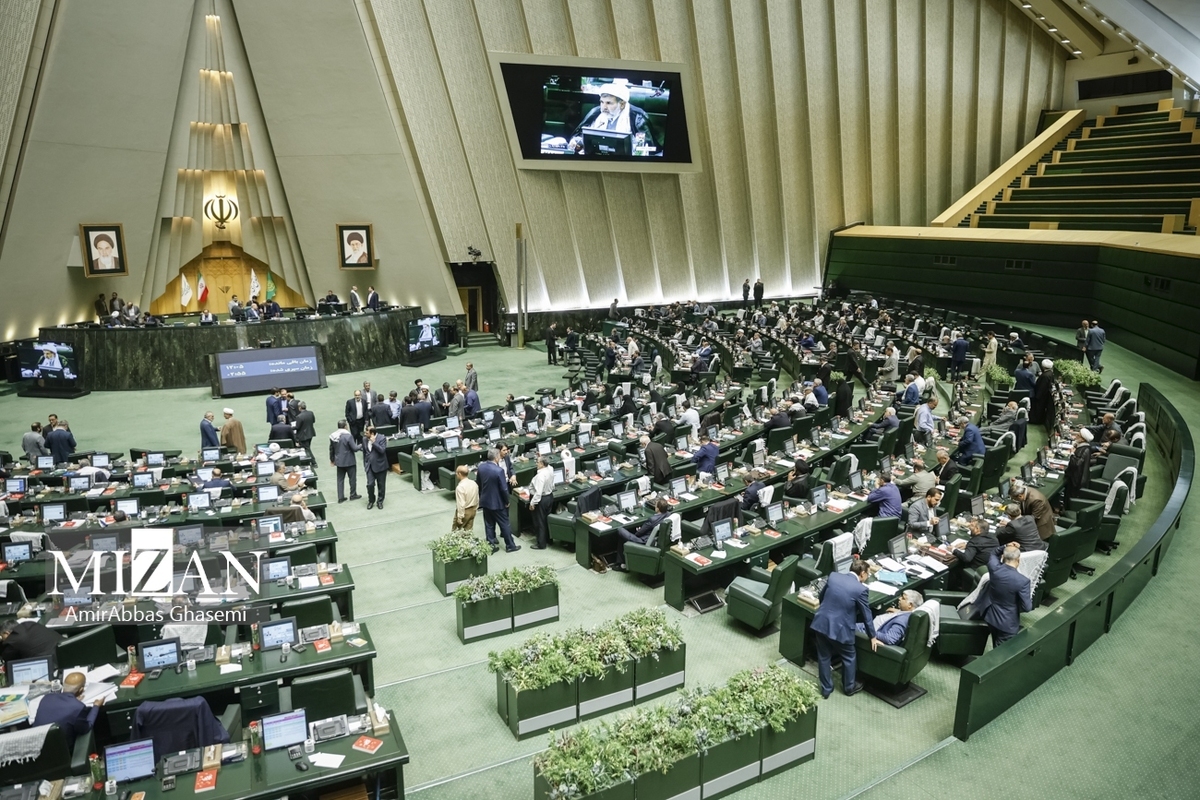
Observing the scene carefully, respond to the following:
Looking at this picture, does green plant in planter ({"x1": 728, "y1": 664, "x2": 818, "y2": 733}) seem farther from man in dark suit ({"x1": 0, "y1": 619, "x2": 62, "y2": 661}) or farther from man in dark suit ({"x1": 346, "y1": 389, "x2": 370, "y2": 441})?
man in dark suit ({"x1": 346, "y1": 389, "x2": 370, "y2": 441})

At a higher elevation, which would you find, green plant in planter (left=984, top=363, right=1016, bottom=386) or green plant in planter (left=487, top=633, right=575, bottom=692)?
green plant in planter (left=487, top=633, right=575, bottom=692)

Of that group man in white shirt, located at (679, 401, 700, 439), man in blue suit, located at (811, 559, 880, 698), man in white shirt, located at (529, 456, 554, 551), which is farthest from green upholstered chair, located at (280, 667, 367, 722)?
man in white shirt, located at (679, 401, 700, 439)

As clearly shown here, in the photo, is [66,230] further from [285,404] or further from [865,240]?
[865,240]

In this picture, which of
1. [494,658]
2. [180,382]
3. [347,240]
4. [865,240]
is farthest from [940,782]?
[865,240]

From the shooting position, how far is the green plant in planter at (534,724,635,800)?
547cm

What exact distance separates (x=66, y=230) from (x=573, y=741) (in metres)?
24.4

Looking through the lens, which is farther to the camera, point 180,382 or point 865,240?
point 865,240

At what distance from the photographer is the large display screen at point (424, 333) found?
2597cm

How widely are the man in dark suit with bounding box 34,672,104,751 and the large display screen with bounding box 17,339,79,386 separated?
18.5 m

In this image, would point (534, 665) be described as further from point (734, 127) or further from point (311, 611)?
point (734, 127)

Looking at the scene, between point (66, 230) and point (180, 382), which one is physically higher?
point (66, 230)

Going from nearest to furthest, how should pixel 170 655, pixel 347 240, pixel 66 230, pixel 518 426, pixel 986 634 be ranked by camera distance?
1. pixel 170 655
2. pixel 986 634
3. pixel 518 426
4. pixel 66 230
5. pixel 347 240

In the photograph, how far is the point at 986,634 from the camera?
767cm

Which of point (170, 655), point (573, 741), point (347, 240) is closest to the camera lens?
point (573, 741)
